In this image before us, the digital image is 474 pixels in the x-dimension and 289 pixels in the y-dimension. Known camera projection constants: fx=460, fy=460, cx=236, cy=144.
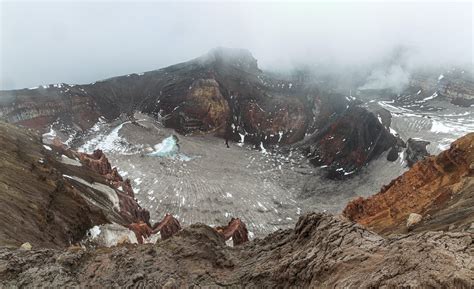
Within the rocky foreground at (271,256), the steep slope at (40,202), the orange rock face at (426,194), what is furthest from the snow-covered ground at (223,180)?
the rocky foreground at (271,256)

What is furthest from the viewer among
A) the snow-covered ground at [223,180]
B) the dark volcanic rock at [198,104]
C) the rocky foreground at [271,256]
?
the dark volcanic rock at [198,104]

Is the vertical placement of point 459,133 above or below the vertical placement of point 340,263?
below

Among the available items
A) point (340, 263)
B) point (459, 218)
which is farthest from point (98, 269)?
point (459, 218)

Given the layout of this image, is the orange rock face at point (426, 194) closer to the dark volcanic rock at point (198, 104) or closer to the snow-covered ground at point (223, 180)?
the snow-covered ground at point (223, 180)

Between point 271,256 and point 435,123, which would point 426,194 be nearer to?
point 271,256

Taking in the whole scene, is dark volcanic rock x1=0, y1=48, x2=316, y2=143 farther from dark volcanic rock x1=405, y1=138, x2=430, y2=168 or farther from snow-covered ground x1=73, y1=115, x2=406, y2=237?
dark volcanic rock x1=405, y1=138, x2=430, y2=168

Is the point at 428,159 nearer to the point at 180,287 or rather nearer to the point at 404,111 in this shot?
the point at 180,287
